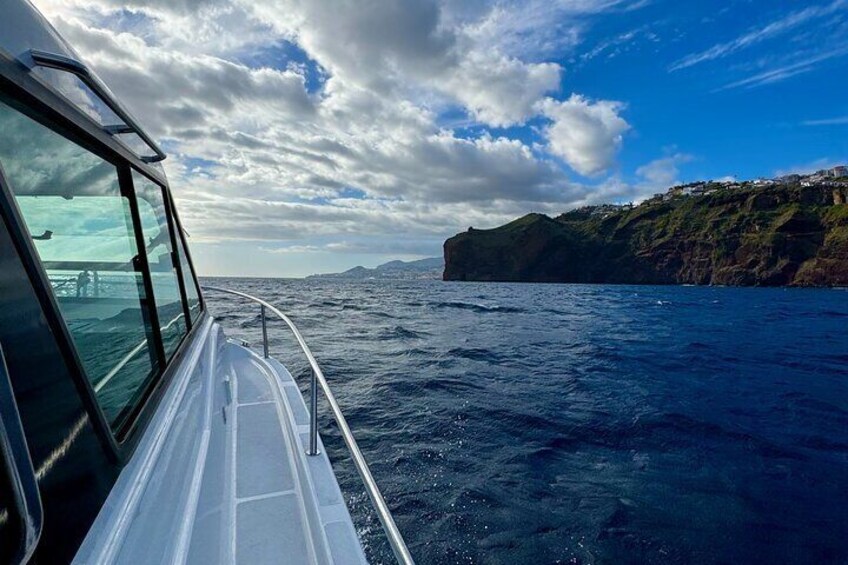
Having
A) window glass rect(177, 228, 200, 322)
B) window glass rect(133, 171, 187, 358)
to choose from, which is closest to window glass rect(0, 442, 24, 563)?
window glass rect(133, 171, 187, 358)

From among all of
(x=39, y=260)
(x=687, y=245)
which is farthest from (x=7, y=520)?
(x=687, y=245)

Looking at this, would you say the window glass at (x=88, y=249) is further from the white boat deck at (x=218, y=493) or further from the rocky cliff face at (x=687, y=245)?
the rocky cliff face at (x=687, y=245)

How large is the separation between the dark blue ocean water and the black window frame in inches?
106

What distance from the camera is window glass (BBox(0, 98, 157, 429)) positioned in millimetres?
1207

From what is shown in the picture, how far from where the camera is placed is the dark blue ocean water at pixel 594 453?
3.90m

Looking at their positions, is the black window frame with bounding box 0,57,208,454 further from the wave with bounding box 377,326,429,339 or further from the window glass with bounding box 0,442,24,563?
the wave with bounding box 377,326,429,339

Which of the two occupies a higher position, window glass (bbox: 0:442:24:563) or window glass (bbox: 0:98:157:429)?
window glass (bbox: 0:98:157:429)

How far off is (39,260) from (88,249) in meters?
0.69

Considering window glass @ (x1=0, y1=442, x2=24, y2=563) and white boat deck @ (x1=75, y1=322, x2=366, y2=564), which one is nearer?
window glass @ (x1=0, y1=442, x2=24, y2=563)

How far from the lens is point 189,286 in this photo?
4.08m

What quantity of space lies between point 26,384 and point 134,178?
1630 millimetres

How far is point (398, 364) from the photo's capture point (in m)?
10.6

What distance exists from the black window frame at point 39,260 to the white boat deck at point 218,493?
86 mm

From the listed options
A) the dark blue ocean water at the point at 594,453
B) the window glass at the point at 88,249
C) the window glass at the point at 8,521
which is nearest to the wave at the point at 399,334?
the dark blue ocean water at the point at 594,453
